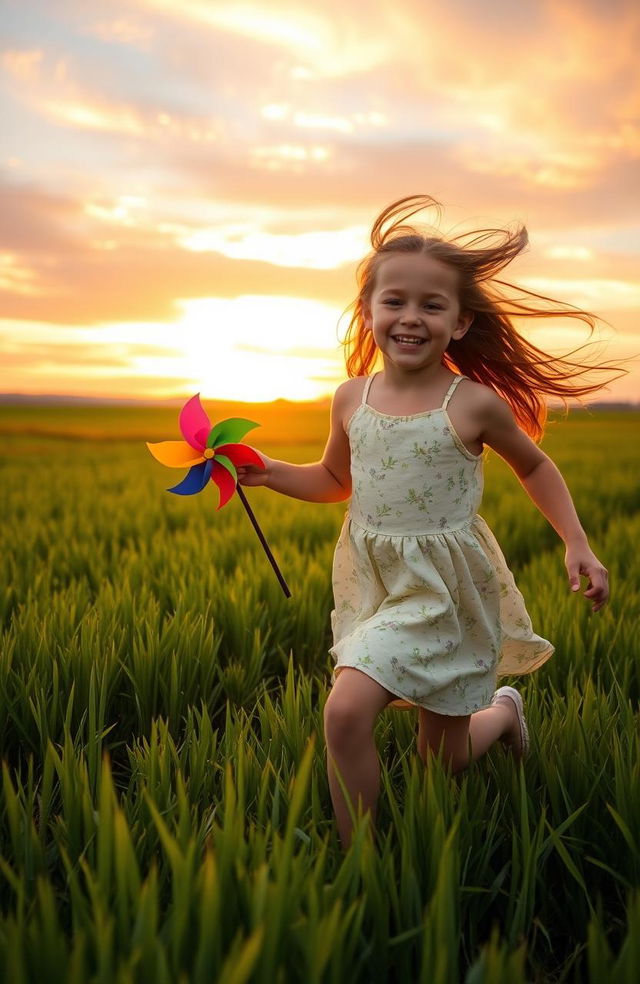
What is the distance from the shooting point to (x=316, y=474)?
2316 mm

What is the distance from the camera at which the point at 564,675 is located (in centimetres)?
260

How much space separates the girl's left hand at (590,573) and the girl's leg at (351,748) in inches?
22.0

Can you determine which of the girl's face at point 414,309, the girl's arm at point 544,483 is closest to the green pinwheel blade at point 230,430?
the girl's face at point 414,309

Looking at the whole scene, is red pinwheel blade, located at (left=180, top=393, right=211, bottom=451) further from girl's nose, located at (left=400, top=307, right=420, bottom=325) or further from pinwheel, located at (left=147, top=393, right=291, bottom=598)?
girl's nose, located at (left=400, top=307, right=420, bottom=325)

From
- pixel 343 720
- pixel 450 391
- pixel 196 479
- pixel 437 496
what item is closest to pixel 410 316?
pixel 450 391

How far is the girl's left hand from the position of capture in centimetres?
190

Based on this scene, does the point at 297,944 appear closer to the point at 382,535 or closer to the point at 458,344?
the point at 382,535

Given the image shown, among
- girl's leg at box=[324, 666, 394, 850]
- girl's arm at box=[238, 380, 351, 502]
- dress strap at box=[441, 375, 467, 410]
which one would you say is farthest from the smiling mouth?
girl's leg at box=[324, 666, 394, 850]

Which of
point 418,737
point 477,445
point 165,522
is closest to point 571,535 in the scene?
point 477,445

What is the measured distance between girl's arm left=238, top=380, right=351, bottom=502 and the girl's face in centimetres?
27

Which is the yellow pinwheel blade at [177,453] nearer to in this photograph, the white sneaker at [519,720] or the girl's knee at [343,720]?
the girl's knee at [343,720]

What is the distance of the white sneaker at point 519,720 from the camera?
2.05 meters

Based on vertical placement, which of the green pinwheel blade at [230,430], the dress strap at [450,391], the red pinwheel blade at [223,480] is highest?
the dress strap at [450,391]

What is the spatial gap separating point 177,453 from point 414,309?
2.25ft
